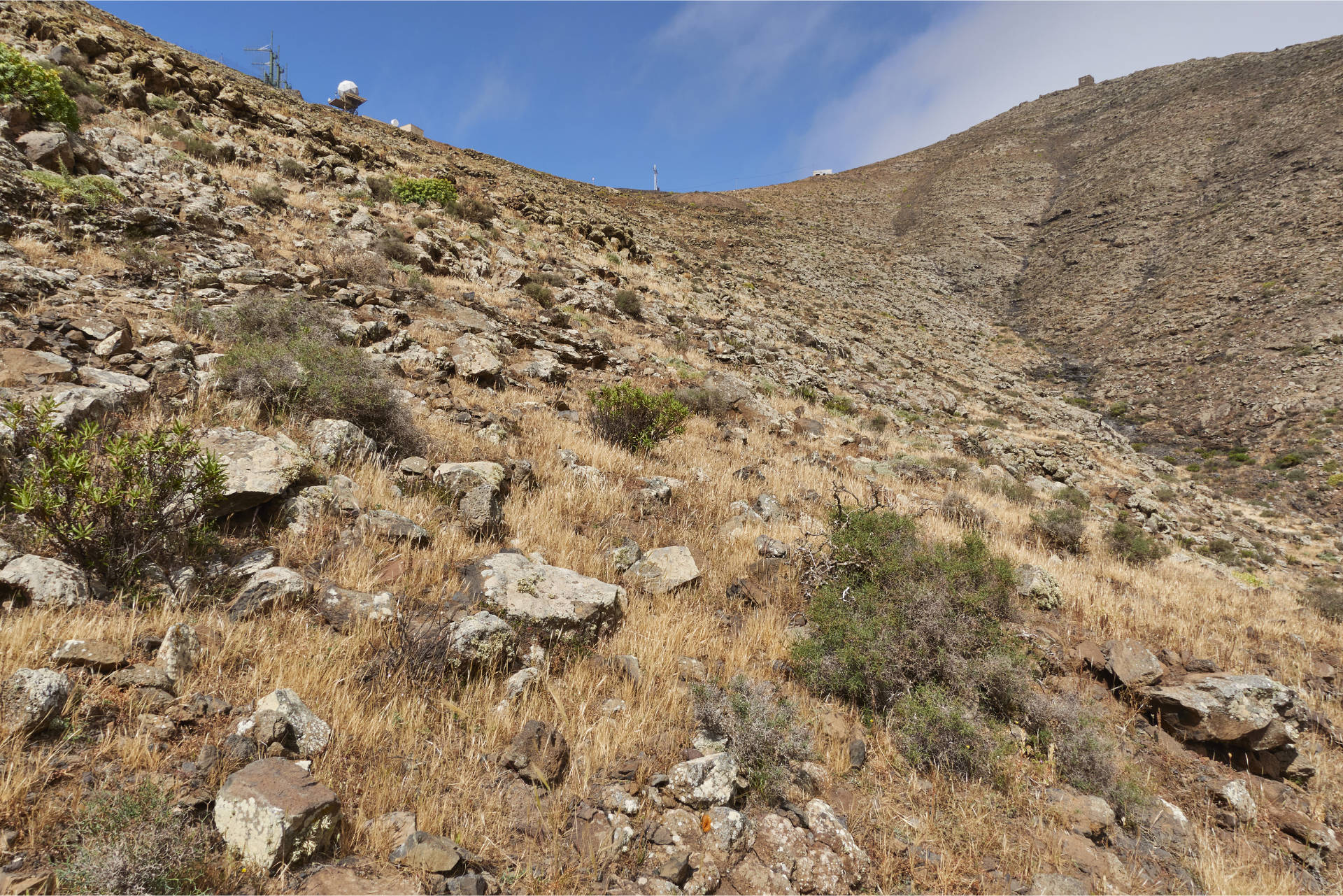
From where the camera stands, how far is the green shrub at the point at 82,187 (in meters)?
6.61

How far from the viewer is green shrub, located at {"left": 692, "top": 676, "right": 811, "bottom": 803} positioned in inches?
100

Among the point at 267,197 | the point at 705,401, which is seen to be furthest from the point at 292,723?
the point at 267,197

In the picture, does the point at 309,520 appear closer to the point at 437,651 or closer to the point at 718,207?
the point at 437,651

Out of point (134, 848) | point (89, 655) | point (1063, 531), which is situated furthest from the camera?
point (1063, 531)

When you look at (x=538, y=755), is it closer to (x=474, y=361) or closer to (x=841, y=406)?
(x=474, y=361)

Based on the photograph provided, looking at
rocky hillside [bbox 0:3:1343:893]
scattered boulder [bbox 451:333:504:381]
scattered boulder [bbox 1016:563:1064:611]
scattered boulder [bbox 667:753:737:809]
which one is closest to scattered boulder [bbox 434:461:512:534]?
rocky hillside [bbox 0:3:1343:893]

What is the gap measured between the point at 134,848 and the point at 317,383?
3962 millimetres

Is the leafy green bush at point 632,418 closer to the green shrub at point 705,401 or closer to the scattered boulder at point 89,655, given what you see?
the green shrub at point 705,401

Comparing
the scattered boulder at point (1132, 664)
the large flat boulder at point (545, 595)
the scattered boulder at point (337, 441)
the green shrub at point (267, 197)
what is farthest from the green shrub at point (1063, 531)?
the green shrub at point (267, 197)

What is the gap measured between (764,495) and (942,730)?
329 centimetres

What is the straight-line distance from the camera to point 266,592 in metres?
2.78

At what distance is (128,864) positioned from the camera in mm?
1445

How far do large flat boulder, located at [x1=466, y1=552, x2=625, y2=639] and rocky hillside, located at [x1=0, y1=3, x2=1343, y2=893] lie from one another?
0.10 ft

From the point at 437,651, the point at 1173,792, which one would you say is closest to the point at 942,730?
the point at 1173,792
